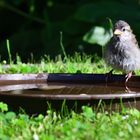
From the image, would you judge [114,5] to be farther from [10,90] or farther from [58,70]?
[10,90]

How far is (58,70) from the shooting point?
7051mm

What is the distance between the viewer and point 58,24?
9.73 meters

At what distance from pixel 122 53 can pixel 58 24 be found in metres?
3.57

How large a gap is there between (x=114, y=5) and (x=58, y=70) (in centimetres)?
228

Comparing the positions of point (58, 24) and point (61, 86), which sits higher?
point (58, 24)

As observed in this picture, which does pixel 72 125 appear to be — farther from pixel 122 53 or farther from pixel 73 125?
pixel 122 53

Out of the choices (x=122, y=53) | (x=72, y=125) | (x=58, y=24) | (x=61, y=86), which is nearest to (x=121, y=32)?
(x=122, y=53)

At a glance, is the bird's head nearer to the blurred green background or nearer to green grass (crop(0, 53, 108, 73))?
green grass (crop(0, 53, 108, 73))

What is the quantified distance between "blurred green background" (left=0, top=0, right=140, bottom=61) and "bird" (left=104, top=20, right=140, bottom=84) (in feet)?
6.61

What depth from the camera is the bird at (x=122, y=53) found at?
6215 millimetres

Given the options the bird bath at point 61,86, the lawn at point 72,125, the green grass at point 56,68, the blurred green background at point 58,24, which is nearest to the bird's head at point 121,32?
the bird bath at point 61,86

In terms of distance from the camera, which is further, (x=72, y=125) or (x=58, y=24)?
(x=58, y=24)

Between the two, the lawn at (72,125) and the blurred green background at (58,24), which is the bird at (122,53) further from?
the blurred green background at (58,24)

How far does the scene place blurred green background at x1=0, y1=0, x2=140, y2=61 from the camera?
8742 mm
